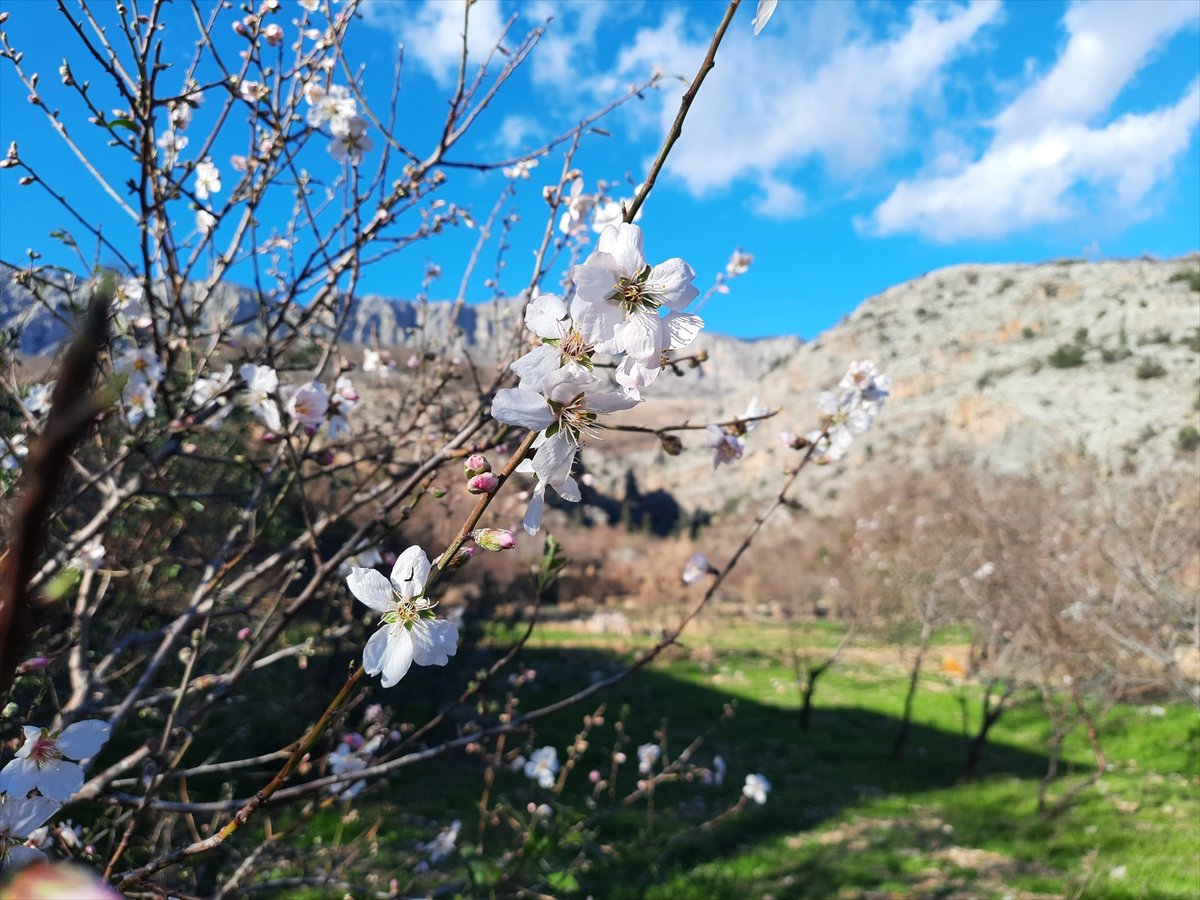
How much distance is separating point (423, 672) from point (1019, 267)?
190 ft

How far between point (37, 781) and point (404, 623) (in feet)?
2.02

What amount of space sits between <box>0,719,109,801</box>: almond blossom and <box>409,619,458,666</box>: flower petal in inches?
23.3

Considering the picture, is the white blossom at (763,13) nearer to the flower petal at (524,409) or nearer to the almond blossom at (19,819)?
the flower petal at (524,409)

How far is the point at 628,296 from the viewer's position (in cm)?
92

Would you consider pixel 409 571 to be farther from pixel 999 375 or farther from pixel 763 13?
pixel 999 375

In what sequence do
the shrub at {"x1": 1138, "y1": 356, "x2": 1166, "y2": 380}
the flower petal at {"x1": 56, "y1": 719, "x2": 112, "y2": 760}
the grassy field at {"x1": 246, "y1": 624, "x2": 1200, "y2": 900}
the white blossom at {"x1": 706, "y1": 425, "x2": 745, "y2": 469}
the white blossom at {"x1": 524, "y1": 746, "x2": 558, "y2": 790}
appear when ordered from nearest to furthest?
the flower petal at {"x1": 56, "y1": 719, "x2": 112, "y2": 760}, the white blossom at {"x1": 706, "y1": 425, "x2": 745, "y2": 469}, the white blossom at {"x1": 524, "y1": 746, "x2": 558, "y2": 790}, the grassy field at {"x1": 246, "y1": 624, "x2": 1200, "y2": 900}, the shrub at {"x1": 1138, "y1": 356, "x2": 1166, "y2": 380}

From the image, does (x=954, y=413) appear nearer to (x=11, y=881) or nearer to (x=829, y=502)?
(x=829, y=502)

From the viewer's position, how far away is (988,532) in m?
13.8

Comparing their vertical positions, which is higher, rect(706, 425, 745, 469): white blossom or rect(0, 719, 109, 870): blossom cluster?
rect(706, 425, 745, 469): white blossom

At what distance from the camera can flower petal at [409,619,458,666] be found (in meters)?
0.93

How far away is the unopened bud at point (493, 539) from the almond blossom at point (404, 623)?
107mm

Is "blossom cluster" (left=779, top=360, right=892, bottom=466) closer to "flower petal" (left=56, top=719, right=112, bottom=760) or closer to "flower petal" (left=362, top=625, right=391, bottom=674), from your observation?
"flower petal" (left=362, top=625, right=391, bottom=674)

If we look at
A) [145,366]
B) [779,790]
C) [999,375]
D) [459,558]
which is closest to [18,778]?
[459,558]

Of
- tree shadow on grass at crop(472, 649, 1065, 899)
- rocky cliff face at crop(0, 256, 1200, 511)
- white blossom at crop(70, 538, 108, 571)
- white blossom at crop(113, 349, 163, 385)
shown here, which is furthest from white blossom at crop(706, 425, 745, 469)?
rocky cliff face at crop(0, 256, 1200, 511)
